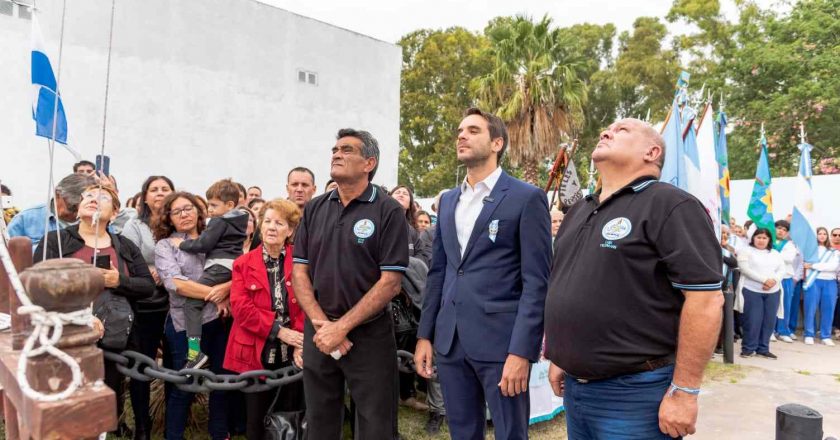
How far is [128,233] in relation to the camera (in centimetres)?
426

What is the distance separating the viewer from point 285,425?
357 centimetres

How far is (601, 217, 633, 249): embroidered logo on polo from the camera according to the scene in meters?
2.18

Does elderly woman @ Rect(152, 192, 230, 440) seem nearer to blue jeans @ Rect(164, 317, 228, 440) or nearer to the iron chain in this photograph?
blue jeans @ Rect(164, 317, 228, 440)

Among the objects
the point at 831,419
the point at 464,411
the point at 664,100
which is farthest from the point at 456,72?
the point at 464,411

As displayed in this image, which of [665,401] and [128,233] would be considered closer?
[665,401]

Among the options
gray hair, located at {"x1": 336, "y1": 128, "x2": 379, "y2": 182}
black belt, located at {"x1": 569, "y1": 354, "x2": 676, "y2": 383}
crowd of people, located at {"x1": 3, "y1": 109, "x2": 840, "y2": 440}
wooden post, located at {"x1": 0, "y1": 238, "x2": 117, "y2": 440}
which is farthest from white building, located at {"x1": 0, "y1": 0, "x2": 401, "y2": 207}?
black belt, located at {"x1": 569, "y1": 354, "x2": 676, "y2": 383}

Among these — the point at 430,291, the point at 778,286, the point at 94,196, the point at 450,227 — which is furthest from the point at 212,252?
the point at 778,286

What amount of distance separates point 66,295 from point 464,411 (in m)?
2.00

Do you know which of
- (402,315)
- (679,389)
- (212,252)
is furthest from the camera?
(402,315)

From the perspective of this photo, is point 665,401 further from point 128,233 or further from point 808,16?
point 808,16

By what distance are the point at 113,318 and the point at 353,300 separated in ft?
5.22

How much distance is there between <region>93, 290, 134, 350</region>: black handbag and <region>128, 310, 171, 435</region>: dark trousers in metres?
0.34

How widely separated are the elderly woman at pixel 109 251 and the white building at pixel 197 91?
8879mm

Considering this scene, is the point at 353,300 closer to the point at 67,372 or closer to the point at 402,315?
the point at 402,315
